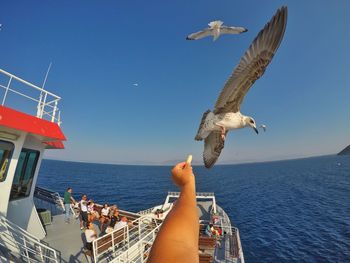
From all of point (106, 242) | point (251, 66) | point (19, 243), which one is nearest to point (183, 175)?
point (251, 66)

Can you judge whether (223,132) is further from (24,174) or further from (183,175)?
(24,174)

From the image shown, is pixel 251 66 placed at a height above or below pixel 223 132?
above

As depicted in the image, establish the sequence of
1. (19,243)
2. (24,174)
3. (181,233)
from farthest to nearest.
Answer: (24,174) < (19,243) < (181,233)

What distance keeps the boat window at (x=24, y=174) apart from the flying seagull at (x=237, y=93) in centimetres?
782

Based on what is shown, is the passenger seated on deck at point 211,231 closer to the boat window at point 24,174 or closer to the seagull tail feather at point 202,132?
the boat window at point 24,174

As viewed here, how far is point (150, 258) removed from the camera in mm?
804

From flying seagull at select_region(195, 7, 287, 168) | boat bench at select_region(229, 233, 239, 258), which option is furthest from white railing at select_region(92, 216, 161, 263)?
boat bench at select_region(229, 233, 239, 258)

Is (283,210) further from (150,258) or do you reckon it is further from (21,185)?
(150,258)

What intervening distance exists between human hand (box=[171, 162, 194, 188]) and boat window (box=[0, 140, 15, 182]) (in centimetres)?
857

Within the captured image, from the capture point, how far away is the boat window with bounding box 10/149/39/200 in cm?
897

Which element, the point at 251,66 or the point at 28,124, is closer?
the point at 251,66

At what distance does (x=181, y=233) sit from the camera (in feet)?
2.98

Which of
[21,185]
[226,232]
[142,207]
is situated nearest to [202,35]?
[21,185]

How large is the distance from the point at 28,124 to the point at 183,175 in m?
7.97
